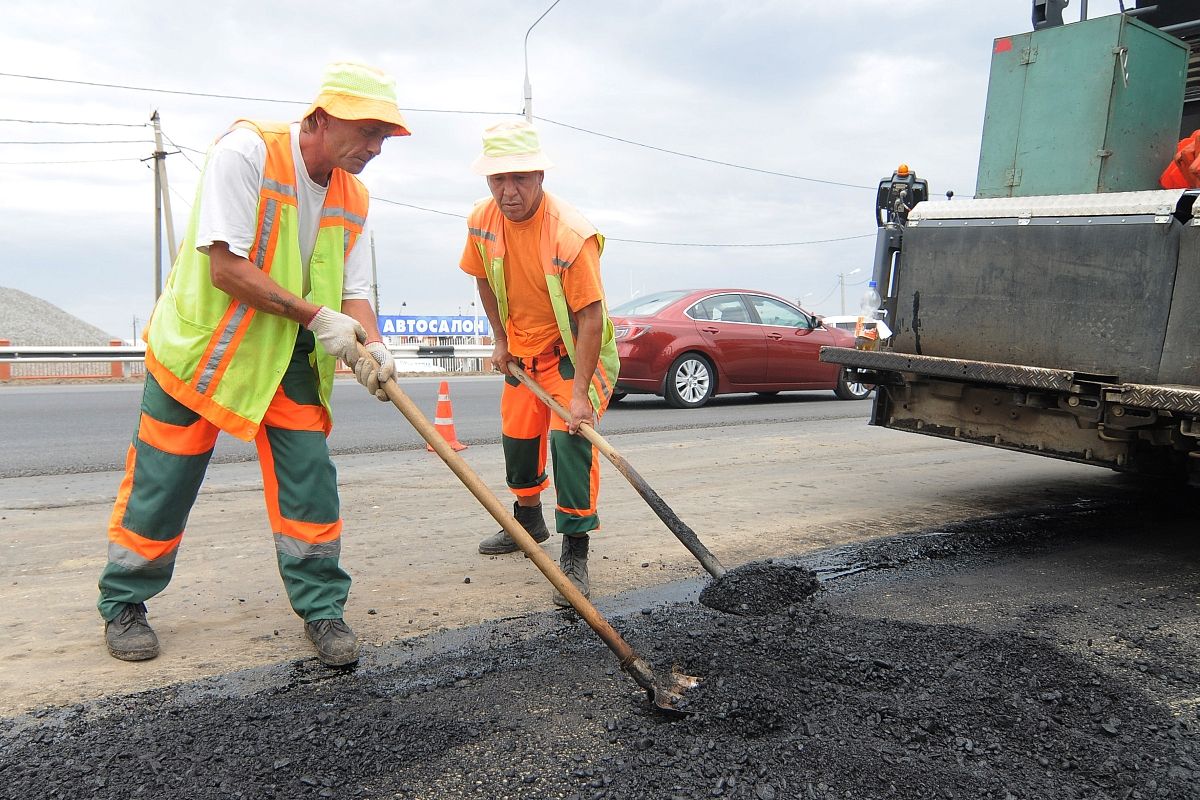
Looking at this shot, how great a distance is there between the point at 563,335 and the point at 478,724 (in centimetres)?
165

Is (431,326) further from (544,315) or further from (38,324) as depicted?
(38,324)

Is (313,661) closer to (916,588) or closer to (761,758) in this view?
(761,758)

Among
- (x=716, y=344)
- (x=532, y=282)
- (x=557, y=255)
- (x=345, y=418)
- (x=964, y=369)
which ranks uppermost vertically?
(x=557, y=255)

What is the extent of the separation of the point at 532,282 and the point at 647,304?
7.12 meters

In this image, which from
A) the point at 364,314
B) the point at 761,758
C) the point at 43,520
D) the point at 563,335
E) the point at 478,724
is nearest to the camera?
the point at 761,758

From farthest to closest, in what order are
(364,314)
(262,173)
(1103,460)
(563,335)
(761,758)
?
(1103,460) < (563,335) < (364,314) < (262,173) < (761,758)

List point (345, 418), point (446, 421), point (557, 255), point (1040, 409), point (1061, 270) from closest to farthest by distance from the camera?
point (557, 255), point (1061, 270), point (1040, 409), point (446, 421), point (345, 418)

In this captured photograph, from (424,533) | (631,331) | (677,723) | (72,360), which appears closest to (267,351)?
(677,723)

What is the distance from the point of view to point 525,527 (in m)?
4.22

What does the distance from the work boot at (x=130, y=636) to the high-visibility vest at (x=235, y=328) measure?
72cm

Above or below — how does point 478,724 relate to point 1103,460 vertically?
below

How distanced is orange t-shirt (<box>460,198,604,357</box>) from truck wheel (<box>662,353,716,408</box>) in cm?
658

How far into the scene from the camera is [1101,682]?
2.71 m

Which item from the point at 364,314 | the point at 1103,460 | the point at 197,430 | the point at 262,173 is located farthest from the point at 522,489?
the point at 1103,460
